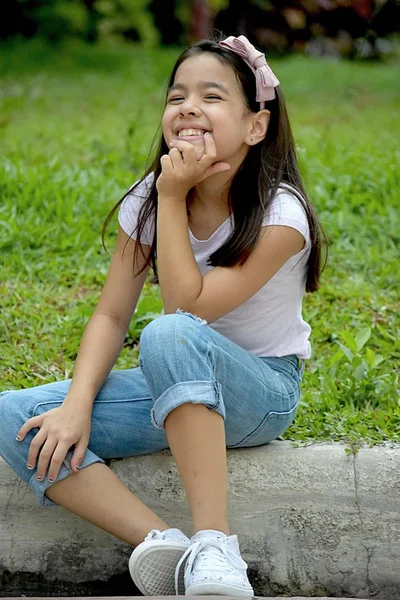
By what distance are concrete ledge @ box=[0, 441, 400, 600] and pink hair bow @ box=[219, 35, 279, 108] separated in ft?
3.22

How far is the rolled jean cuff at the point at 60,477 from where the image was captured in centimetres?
236

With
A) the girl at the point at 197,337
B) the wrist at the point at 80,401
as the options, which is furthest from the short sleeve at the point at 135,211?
the wrist at the point at 80,401

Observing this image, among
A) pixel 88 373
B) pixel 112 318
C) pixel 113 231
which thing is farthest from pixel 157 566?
pixel 113 231

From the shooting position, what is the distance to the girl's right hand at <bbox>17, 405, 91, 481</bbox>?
7.66ft

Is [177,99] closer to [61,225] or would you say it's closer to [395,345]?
[395,345]

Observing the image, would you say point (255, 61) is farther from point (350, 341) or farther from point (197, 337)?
point (350, 341)

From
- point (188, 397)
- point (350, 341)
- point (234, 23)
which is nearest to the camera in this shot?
point (188, 397)

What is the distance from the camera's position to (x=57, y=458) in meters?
2.33

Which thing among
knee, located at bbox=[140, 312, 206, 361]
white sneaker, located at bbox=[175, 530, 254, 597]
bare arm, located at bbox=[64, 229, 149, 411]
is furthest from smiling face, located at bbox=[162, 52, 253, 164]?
white sneaker, located at bbox=[175, 530, 254, 597]

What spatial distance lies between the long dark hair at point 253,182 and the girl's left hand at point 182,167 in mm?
156

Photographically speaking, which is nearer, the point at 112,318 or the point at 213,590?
the point at 213,590

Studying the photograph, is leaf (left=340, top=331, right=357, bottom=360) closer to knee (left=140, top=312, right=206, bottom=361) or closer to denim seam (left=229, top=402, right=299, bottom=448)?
denim seam (left=229, top=402, right=299, bottom=448)

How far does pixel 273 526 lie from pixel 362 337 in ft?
3.04

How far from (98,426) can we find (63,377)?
70cm
